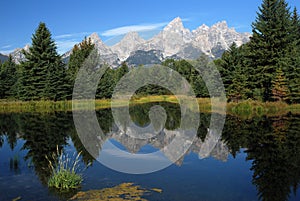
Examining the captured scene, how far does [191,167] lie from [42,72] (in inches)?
1311

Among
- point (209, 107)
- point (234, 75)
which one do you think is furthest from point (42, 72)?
point (234, 75)

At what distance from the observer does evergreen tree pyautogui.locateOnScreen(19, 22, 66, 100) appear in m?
39.2

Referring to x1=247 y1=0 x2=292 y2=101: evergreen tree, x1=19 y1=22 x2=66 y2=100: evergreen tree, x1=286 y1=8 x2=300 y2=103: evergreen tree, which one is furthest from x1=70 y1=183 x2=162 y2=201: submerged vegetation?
x1=19 y1=22 x2=66 y2=100: evergreen tree

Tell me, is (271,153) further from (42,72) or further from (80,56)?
(80,56)

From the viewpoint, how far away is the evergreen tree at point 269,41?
113 feet

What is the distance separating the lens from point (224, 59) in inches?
1768

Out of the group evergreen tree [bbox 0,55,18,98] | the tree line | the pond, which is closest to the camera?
the pond

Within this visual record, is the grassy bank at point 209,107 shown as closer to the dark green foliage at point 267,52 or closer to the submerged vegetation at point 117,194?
the dark green foliage at point 267,52

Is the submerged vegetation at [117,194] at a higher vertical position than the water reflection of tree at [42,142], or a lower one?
lower

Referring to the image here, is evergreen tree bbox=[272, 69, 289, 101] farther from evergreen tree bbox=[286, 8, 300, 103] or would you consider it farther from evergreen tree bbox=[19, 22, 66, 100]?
evergreen tree bbox=[19, 22, 66, 100]

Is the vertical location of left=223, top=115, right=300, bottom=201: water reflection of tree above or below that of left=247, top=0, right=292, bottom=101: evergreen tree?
below

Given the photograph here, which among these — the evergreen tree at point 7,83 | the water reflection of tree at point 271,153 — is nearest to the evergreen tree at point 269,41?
the water reflection of tree at point 271,153

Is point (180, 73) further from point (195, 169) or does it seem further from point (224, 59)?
point (195, 169)

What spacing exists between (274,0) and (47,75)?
2854 cm
